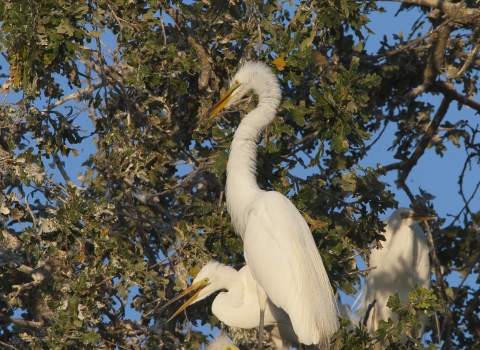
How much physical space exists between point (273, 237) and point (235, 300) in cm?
69

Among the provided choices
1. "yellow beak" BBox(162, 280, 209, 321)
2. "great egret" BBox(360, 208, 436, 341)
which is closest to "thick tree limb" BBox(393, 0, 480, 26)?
"great egret" BBox(360, 208, 436, 341)

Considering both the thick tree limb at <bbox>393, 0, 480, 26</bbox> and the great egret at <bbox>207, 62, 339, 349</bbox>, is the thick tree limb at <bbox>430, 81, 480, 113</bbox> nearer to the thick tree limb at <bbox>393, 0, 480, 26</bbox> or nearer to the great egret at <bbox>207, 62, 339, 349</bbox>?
the thick tree limb at <bbox>393, 0, 480, 26</bbox>

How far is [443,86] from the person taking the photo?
565 cm

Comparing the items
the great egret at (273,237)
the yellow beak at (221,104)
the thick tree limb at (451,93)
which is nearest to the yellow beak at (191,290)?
the great egret at (273,237)

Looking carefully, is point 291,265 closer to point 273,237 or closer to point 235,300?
point 273,237

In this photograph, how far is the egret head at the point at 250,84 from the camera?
4.47 m

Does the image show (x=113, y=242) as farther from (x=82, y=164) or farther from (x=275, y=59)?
(x=275, y=59)

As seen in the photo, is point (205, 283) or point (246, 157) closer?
point (246, 157)

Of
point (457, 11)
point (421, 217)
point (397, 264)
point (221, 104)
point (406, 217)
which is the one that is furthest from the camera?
point (397, 264)

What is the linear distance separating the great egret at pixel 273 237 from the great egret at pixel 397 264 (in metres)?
1.97

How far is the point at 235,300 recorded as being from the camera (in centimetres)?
481

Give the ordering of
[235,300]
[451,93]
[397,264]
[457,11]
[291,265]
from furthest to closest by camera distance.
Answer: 1. [397,264]
2. [451,93]
3. [457,11]
4. [235,300]
5. [291,265]

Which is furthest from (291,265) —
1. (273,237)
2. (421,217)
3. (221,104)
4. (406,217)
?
(406,217)

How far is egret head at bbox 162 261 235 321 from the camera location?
182 inches
